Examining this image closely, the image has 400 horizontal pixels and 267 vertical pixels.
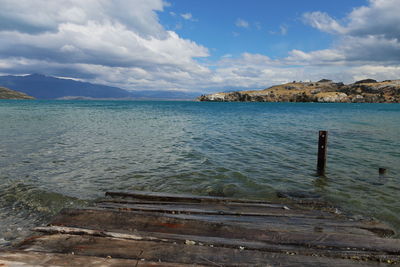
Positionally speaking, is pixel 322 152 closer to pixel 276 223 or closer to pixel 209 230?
pixel 276 223

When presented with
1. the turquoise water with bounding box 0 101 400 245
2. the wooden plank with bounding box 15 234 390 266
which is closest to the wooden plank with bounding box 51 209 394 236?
the wooden plank with bounding box 15 234 390 266

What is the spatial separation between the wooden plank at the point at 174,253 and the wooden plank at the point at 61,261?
21 centimetres

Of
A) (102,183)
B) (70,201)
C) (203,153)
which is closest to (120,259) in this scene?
(70,201)

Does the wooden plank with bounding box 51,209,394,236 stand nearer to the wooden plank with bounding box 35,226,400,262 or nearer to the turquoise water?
the wooden plank with bounding box 35,226,400,262

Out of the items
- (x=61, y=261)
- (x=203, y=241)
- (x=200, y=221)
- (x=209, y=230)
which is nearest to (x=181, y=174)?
(x=200, y=221)

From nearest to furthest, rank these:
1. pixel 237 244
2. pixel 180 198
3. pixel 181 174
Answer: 1. pixel 237 244
2. pixel 180 198
3. pixel 181 174

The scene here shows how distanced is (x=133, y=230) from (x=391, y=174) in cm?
1585

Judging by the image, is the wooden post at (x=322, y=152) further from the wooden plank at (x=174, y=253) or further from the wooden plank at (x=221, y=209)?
the wooden plank at (x=174, y=253)

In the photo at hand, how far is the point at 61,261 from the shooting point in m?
3.89

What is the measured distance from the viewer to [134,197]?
29.6ft

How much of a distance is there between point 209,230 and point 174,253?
4.43ft

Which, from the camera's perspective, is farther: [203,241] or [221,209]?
[221,209]

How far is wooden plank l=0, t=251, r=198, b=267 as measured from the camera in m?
3.79

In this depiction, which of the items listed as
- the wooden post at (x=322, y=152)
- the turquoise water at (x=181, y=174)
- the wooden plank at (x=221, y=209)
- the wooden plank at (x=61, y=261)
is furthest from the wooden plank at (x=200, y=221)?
the wooden post at (x=322, y=152)
